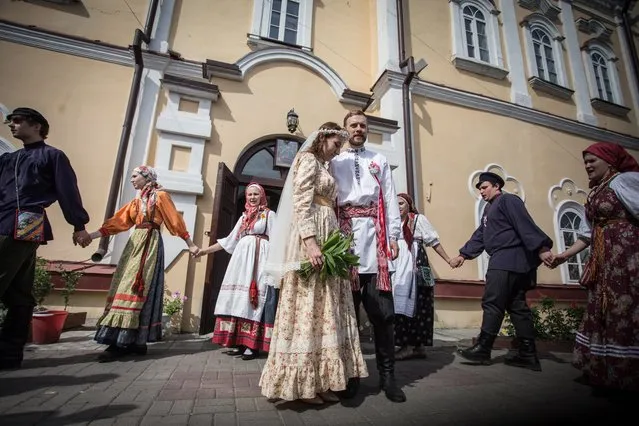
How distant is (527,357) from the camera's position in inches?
116

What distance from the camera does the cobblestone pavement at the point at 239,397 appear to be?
1.65m

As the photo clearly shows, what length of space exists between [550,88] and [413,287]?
817 centimetres

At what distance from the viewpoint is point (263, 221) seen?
3.56 m

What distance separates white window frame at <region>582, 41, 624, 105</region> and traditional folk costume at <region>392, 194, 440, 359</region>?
29.9 feet

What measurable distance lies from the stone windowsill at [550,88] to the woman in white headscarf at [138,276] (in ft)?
30.2

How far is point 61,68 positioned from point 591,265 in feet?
24.2

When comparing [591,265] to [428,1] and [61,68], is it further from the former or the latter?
[428,1]

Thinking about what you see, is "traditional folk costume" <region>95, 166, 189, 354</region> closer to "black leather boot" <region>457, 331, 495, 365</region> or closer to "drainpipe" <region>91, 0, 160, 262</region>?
"drainpipe" <region>91, 0, 160, 262</region>

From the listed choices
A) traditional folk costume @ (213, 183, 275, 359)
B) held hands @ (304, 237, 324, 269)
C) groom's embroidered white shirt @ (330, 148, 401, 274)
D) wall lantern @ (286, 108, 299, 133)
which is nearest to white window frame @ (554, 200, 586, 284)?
wall lantern @ (286, 108, 299, 133)

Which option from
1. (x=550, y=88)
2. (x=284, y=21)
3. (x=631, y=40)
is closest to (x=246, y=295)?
(x=284, y=21)

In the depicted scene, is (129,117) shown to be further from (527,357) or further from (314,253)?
(527,357)

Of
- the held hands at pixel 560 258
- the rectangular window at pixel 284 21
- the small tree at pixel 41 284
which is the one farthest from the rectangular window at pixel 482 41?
the small tree at pixel 41 284

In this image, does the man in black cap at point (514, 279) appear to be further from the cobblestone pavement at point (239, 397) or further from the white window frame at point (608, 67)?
the white window frame at point (608, 67)

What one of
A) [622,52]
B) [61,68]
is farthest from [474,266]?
[622,52]
